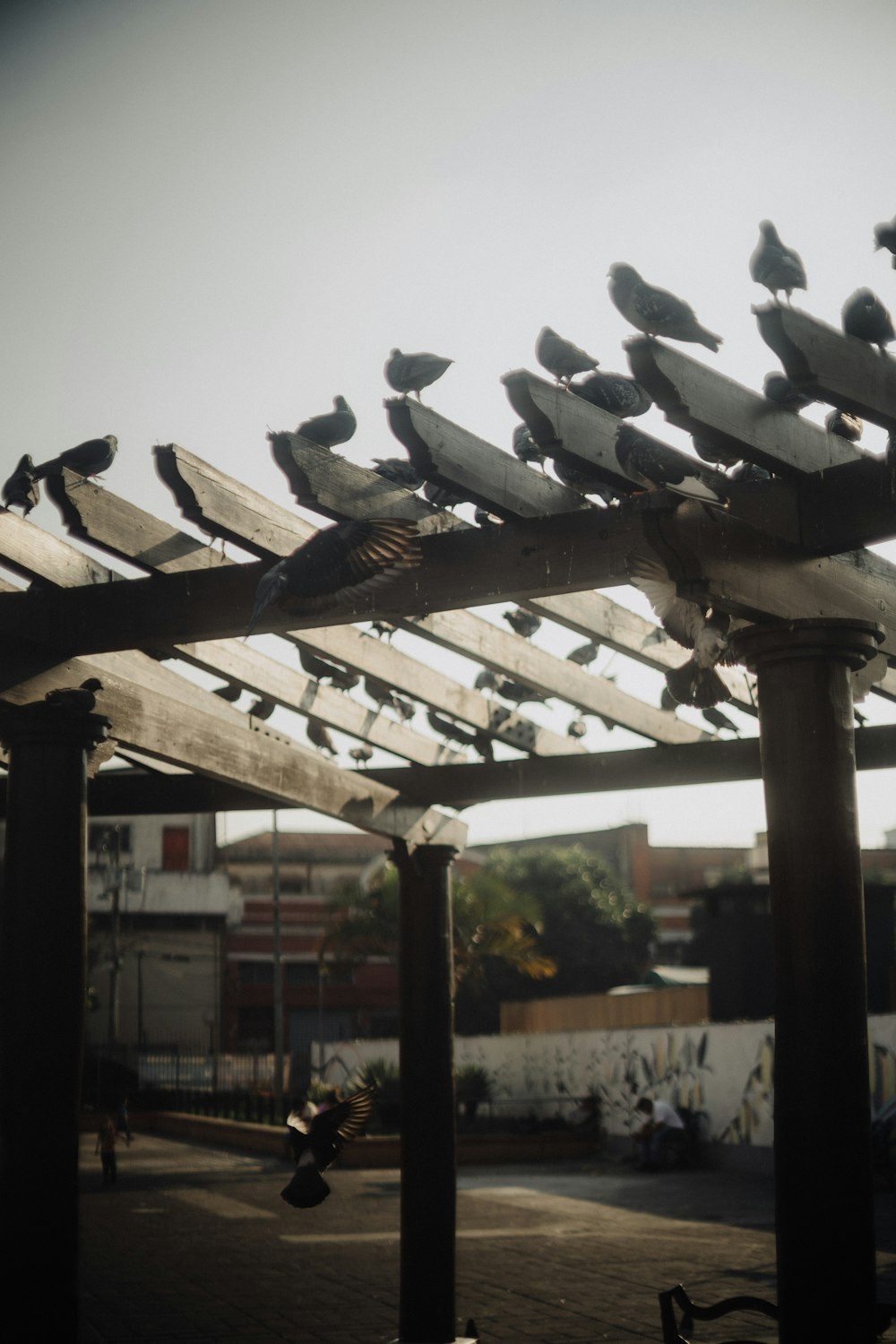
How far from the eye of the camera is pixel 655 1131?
22.8m

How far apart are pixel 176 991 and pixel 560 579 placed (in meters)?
52.4

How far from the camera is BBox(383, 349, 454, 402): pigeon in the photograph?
5.69 metres

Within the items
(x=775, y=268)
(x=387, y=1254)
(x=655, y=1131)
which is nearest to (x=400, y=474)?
(x=775, y=268)

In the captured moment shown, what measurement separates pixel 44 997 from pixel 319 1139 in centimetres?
209

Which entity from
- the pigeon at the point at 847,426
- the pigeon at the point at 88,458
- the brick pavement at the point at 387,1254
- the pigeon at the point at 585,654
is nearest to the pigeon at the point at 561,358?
the pigeon at the point at 847,426

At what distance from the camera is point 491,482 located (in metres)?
5.32

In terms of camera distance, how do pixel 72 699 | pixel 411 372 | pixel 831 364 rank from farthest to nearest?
pixel 72 699, pixel 411 372, pixel 831 364

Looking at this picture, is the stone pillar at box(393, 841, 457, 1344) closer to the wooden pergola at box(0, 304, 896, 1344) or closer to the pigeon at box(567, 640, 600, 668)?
the wooden pergola at box(0, 304, 896, 1344)

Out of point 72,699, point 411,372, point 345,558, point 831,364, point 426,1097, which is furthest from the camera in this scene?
point 426,1097

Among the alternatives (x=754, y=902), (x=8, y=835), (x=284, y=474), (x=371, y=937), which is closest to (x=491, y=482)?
(x=284, y=474)

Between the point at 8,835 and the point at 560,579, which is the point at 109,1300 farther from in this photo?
the point at 560,579

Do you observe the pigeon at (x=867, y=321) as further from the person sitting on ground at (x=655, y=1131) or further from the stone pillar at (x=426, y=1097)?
the person sitting on ground at (x=655, y=1131)

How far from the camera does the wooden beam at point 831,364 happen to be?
4.33 metres

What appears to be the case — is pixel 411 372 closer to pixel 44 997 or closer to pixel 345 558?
pixel 345 558
